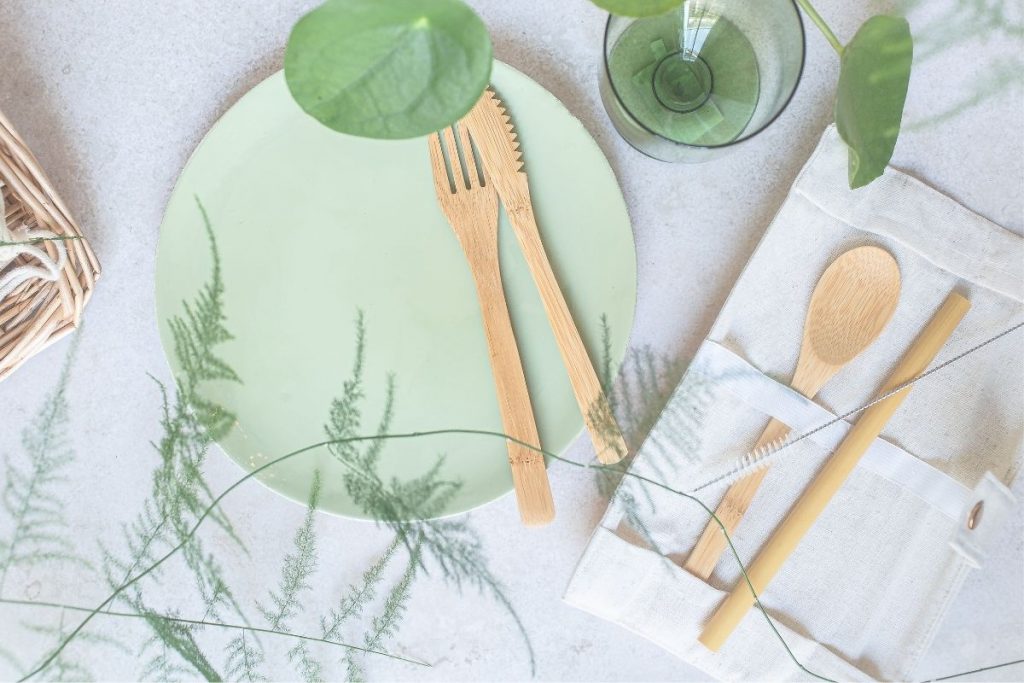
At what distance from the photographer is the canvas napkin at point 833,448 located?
481mm

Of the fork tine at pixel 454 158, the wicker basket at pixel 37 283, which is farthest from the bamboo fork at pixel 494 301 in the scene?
the wicker basket at pixel 37 283

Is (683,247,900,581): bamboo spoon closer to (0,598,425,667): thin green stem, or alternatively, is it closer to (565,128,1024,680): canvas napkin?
(565,128,1024,680): canvas napkin

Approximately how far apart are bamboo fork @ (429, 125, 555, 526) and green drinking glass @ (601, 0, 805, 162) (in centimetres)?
9

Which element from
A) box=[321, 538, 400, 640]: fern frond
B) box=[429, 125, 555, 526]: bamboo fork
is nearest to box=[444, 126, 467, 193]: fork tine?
box=[429, 125, 555, 526]: bamboo fork

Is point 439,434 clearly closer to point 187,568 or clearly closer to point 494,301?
point 494,301

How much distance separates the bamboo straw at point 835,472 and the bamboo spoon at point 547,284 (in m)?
0.11

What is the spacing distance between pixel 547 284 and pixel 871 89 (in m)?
0.19

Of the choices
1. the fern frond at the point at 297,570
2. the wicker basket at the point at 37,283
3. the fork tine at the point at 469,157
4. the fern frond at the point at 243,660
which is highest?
the fork tine at the point at 469,157

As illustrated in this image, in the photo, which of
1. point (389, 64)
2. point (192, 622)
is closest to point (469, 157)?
point (389, 64)

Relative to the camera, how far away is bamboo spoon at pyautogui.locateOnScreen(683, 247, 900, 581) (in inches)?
18.8

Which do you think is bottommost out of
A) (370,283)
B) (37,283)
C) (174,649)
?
(174,649)

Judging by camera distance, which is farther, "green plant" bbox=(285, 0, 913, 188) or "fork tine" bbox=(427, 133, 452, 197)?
"fork tine" bbox=(427, 133, 452, 197)

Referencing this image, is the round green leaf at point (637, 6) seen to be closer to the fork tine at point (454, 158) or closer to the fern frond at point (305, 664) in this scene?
the fork tine at point (454, 158)

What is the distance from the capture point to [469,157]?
47 centimetres
